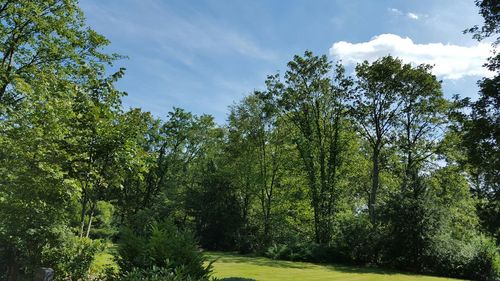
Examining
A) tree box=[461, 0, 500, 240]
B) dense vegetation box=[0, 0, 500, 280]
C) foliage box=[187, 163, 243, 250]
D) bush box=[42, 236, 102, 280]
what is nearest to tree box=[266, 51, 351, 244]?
dense vegetation box=[0, 0, 500, 280]

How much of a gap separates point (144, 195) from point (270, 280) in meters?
32.3

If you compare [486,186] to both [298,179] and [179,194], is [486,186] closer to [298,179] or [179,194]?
[298,179]

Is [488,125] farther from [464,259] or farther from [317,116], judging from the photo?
[317,116]

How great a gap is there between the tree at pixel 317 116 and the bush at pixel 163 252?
23.3 metres

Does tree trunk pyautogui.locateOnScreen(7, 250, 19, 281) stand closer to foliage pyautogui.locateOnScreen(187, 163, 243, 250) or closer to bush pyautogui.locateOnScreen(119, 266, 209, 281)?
bush pyautogui.locateOnScreen(119, 266, 209, 281)

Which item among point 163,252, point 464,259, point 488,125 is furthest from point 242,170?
point 163,252

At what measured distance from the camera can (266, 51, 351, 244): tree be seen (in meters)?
31.3

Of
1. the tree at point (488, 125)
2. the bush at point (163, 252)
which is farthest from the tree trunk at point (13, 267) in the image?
the tree at point (488, 125)

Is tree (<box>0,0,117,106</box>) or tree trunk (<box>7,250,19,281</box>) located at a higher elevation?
tree (<box>0,0,117,106</box>)

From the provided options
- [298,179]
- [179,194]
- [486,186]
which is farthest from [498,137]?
[179,194]

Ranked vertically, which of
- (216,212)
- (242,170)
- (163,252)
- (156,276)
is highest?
(242,170)

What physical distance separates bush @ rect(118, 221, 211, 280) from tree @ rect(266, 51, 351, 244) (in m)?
23.3

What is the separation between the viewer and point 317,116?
107ft

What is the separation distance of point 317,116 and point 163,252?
26.0m
